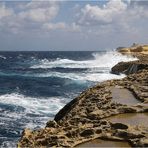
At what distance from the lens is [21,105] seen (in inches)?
1181

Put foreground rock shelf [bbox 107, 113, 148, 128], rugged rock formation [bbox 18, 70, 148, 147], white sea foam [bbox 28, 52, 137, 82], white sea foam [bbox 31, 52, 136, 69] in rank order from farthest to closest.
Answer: white sea foam [bbox 31, 52, 136, 69], white sea foam [bbox 28, 52, 137, 82], foreground rock shelf [bbox 107, 113, 148, 128], rugged rock formation [bbox 18, 70, 148, 147]

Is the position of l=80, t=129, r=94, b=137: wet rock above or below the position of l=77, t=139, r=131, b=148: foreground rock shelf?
above

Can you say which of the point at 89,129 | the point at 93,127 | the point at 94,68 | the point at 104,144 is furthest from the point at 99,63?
the point at 104,144

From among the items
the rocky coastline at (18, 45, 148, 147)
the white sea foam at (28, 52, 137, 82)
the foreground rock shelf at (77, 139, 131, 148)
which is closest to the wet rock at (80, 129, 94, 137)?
the rocky coastline at (18, 45, 148, 147)

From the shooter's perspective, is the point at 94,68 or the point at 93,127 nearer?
the point at 93,127

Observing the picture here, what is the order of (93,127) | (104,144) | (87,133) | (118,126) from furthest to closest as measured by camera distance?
(93,127) < (118,126) < (87,133) < (104,144)

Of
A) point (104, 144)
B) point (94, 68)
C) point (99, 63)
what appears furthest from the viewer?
point (99, 63)

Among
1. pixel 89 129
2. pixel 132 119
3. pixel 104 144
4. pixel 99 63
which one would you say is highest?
pixel 99 63

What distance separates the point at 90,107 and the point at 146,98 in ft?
11.7

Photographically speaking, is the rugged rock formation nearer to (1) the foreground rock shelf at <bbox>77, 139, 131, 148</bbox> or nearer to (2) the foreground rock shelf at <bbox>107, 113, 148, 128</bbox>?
(1) the foreground rock shelf at <bbox>77, 139, 131, 148</bbox>

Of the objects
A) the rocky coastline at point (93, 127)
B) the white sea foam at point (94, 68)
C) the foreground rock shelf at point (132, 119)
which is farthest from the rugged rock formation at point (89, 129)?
the white sea foam at point (94, 68)

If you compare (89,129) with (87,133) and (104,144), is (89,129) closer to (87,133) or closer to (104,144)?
(87,133)

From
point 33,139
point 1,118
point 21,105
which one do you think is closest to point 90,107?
point 33,139

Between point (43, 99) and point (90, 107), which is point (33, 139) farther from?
point (43, 99)
